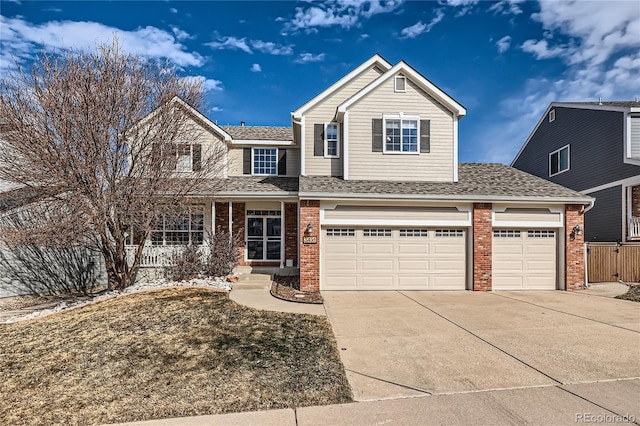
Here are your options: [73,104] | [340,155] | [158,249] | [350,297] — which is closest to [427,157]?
[340,155]

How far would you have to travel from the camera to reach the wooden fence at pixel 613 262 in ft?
42.3

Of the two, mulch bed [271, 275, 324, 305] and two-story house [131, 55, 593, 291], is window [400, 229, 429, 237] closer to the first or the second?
two-story house [131, 55, 593, 291]

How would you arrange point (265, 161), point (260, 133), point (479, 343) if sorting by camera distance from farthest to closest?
point (260, 133) < point (265, 161) < point (479, 343)

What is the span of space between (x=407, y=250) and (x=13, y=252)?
13.7m

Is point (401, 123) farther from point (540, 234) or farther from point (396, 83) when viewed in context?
point (540, 234)

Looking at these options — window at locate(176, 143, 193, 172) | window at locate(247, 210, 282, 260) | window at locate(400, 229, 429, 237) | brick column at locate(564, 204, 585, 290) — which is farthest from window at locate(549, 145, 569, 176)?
window at locate(176, 143, 193, 172)

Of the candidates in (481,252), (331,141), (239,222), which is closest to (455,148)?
(481,252)

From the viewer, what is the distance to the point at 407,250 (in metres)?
11.4

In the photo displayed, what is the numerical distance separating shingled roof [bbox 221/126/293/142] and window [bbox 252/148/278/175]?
0.65 m

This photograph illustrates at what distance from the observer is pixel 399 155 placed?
13.0m

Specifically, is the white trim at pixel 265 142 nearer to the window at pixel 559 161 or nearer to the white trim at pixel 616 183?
the white trim at pixel 616 183

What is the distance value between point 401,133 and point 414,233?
13.2ft

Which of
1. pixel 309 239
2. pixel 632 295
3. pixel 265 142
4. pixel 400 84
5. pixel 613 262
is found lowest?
pixel 632 295

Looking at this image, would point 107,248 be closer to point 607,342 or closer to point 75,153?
point 75,153
